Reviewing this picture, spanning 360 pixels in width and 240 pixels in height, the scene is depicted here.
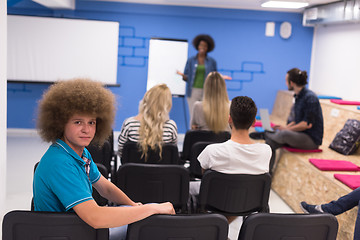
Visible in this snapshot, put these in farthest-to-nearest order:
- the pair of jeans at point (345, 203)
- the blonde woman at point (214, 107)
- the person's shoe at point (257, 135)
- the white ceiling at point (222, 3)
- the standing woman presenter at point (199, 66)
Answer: the standing woman presenter at point (199, 66)
the white ceiling at point (222, 3)
the person's shoe at point (257, 135)
the blonde woman at point (214, 107)
the pair of jeans at point (345, 203)

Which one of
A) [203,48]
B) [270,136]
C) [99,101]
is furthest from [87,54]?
[99,101]

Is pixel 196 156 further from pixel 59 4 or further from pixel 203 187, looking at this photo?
pixel 59 4

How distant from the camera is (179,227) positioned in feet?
5.03

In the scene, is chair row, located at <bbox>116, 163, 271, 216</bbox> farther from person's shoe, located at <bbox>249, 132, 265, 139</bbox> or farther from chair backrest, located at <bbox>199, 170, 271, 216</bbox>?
person's shoe, located at <bbox>249, 132, 265, 139</bbox>

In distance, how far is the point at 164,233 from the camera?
5.08ft

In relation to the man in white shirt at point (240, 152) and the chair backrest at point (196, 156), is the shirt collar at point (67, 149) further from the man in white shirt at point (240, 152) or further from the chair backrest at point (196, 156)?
the chair backrest at point (196, 156)

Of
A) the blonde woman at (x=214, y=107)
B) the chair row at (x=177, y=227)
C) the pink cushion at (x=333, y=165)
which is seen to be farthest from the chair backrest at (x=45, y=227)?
the pink cushion at (x=333, y=165)

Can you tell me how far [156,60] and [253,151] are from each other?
14.6 ft

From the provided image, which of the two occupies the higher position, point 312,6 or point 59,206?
point 312,6

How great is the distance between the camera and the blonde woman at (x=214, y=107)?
3.85 m

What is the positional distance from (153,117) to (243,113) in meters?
0.91

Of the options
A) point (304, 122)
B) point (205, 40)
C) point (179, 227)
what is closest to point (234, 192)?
point (179, 227)

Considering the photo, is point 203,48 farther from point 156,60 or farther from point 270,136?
point 270,136

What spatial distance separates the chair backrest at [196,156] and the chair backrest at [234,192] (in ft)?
2.14
